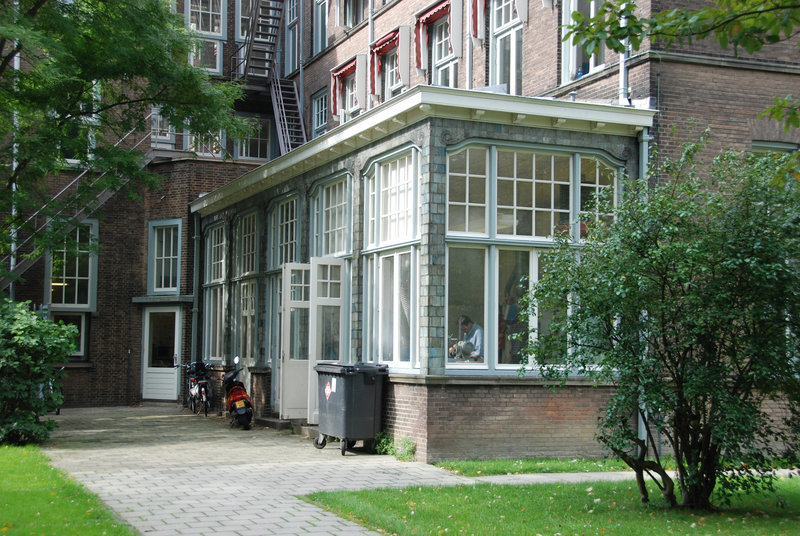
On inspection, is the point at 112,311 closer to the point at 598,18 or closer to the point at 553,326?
the point at 553,326

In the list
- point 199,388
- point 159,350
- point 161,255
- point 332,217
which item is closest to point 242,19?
point 161,255

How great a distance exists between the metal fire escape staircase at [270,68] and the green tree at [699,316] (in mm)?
19231

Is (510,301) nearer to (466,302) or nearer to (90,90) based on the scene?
(466,302)

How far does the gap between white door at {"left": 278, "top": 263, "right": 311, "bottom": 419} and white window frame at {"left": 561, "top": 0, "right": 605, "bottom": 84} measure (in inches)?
220

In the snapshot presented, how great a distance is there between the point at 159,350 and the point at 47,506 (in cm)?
1639

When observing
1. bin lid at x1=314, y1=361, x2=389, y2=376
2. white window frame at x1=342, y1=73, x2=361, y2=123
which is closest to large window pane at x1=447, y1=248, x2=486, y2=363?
bin lid at x1=314, y1=361, x2=389, y2=376

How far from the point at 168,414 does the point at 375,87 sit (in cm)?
931

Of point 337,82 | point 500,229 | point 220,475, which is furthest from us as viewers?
point 337,82

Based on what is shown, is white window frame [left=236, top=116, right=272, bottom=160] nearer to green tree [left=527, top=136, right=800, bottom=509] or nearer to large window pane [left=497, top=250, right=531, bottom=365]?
large window pane [left=497, top=250, right=531, bottom=365]

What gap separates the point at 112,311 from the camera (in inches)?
964

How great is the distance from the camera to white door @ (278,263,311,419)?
16.7m

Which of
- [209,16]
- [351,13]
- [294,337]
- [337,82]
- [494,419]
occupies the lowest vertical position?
[494,419]

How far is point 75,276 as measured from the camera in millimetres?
24297

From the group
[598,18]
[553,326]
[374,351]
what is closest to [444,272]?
[374,351]
